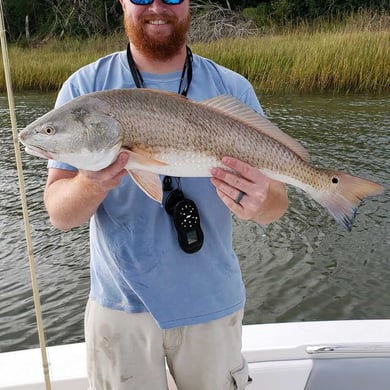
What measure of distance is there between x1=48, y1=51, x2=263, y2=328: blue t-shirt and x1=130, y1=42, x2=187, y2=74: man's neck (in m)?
0.02

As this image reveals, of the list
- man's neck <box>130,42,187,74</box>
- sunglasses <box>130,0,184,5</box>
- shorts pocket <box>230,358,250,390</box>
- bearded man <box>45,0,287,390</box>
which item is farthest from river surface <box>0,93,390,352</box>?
sunglasses <box>130,0,184,5</box>

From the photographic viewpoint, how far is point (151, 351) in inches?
73.7

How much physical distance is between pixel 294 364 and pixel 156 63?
4.90ft

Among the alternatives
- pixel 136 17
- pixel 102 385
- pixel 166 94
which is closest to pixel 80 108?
pixel 166 94

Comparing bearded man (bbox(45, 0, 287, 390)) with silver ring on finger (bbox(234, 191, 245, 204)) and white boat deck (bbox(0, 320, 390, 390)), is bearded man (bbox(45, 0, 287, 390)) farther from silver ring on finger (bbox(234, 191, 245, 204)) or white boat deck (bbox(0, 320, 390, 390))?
white boat deck (bbox(0, 320, 390, 390))

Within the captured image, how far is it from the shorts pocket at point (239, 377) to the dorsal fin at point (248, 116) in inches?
32.9

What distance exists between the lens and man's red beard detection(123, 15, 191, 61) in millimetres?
1844

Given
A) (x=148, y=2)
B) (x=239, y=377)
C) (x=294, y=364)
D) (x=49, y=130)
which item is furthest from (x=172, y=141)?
(x=294, y=364)

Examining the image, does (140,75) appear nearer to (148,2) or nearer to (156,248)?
(148,2)

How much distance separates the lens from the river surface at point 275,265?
4.65 meters

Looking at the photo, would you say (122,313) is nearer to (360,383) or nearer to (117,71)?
(117,71)

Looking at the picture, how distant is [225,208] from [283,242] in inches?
155

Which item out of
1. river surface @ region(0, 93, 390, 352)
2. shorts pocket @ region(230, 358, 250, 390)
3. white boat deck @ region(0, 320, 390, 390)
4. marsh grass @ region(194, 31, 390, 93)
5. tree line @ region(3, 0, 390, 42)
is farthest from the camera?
tree line @ region(3, 0, 390, 42)

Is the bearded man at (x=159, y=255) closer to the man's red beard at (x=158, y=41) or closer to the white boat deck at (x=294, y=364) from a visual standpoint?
the man's red beard at (x=158, y=41)
